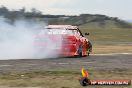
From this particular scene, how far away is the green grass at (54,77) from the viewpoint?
43.1 ft

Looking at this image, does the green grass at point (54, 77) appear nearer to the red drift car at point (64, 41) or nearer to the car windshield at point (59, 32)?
the red drift car at point (64, 41)

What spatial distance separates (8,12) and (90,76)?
13.0 m

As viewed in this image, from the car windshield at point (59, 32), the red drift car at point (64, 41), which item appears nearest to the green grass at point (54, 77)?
the red drift car at point (64, 41)

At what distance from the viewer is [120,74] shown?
52.3 ft

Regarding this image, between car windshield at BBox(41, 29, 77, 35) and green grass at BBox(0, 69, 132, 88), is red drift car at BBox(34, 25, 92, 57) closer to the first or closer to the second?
car windshield at BBox(41, 29, 77, 35)

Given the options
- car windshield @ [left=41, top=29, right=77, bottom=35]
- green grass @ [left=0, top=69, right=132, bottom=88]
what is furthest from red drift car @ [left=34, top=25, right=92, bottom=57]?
green grass @ [left=0, top=69, right=132, bottom=88]

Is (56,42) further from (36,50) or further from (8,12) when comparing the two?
(8,12)

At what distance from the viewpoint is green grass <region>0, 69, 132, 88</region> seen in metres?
13.1

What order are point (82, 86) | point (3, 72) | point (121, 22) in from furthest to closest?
1. point (121, 22)
2. point (3, 72)
3. point (82, 86)

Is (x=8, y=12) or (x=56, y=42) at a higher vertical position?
(x=8, y=12)

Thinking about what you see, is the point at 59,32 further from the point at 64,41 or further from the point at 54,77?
the point at 54,77

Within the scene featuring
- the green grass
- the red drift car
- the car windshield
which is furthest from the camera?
the car windshield

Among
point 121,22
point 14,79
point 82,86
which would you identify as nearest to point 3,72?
point 14,79

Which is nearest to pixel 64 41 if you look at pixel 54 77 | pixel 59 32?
pixel 59 32
